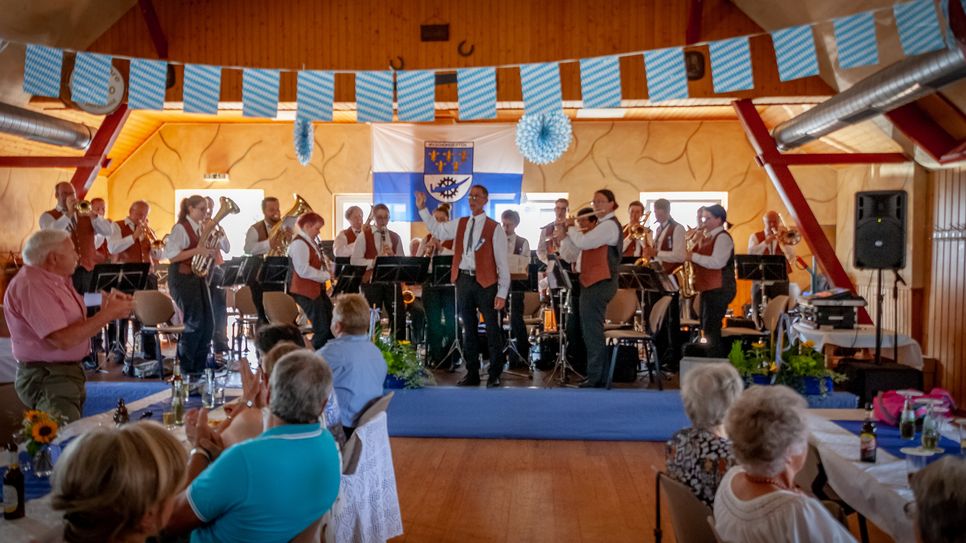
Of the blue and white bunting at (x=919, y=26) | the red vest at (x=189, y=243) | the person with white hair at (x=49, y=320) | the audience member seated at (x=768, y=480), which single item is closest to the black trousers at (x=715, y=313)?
the blue and white bunting at (x=919, y=26)

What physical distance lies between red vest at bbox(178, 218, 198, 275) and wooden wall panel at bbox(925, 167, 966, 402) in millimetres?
7157

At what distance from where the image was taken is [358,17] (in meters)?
9.79

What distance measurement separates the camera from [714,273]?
23.8ft

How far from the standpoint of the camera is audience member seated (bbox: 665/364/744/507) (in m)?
2.83

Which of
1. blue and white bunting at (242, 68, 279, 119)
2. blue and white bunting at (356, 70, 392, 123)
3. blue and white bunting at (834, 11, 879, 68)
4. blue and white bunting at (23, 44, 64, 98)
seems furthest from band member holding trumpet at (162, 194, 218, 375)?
blue and white bunting at (834, 11, 879, 68)

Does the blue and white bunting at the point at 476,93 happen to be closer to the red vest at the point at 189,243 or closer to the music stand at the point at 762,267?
the red vest at the point at 189,243

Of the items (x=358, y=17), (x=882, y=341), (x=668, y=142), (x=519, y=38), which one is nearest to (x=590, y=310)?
(x=882, y=341)

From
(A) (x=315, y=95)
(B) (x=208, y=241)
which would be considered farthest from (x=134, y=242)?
(A) (x=315, y=95)

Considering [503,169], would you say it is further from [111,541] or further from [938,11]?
[111,541]

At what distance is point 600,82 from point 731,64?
1091mm

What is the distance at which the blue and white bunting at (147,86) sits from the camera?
776cm

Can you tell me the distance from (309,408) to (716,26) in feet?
27.1

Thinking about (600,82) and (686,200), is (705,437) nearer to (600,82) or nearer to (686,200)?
(600,82)

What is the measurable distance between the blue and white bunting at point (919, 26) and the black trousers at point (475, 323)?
349 cm
